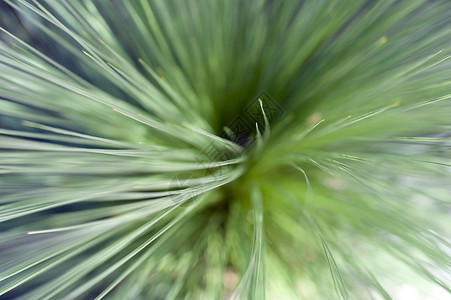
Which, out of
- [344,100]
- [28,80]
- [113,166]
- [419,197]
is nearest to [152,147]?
[113,166]

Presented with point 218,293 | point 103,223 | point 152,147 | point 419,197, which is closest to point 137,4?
point 152,147

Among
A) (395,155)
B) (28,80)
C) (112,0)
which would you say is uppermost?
(112,0)

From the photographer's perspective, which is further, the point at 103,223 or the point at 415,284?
the point at 415,284

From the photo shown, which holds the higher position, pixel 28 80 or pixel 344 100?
pixel 28 80

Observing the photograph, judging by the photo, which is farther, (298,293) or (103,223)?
(298,293)

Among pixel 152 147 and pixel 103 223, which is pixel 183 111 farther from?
pixel 103 223

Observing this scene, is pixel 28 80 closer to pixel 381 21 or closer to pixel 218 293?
pixel 218 293
